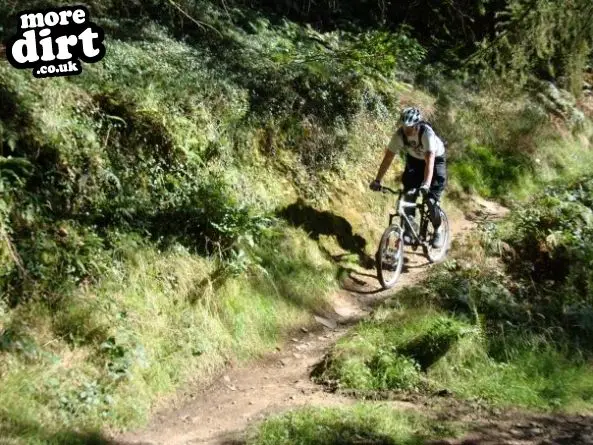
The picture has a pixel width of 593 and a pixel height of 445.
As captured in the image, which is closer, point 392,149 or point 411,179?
point 392,149

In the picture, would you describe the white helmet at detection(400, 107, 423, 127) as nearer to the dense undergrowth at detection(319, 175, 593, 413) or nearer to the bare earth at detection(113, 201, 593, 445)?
the dense undergrowth at detection(319, 175, 593, 413)

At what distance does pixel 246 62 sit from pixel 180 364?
19.4ft

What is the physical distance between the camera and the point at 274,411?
605 cm

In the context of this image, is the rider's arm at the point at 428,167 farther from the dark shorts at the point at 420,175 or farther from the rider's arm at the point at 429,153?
the dark shorts at the point at 420,175

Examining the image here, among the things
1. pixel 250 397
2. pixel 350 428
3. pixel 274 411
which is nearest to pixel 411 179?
pixel 250 397

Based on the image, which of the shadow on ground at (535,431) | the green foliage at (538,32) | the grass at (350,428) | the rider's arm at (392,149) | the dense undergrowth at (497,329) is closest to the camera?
the grass at (350,428)

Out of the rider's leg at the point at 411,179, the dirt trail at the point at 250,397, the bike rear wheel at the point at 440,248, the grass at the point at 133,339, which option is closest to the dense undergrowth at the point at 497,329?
the dirt trail at the point at 250,397

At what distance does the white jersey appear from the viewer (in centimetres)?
948

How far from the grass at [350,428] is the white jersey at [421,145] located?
15.5 ft

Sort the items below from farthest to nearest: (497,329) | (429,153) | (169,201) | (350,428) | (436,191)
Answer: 1. (436,191)
2. (429,153)
3. (169,201)
4. (497,329)
5. (350,428)

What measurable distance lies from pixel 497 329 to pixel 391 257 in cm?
246

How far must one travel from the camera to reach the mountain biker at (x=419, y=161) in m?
9.48

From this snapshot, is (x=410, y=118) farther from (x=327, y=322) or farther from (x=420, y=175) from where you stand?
(x=327, y=322)

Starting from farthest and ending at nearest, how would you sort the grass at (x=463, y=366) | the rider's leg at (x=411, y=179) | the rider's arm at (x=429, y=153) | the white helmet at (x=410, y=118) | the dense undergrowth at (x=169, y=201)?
the rider's leg at (x=411, y=179), the rider's arm at (x=429, y=153), the white helmet at (x=410, y=118), the grass at (x=463, y=366), the dense undergrowth at (x=169, y=201)
